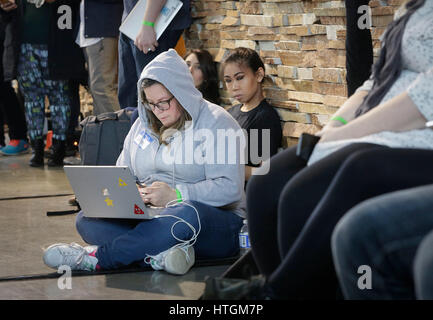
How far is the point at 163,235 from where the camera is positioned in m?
2.81

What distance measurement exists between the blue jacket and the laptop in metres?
1.94

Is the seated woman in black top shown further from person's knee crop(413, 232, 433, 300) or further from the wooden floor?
person's knee crop(413, 232, 433, 300)

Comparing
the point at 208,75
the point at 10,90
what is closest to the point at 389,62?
the point at 208,75

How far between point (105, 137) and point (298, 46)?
1110 mm

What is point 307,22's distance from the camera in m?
3.81

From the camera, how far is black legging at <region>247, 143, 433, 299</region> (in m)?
1.75

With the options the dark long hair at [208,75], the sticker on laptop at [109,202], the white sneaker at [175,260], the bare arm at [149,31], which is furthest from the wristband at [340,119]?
the dark long hair at [208,75]

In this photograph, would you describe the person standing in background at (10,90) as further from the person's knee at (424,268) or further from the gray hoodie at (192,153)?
the person's knee at (424,268)

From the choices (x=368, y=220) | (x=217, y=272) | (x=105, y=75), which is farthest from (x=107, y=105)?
(x=368, y=220)

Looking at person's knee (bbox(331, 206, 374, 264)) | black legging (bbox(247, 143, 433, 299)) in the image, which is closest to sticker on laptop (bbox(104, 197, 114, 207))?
black legging (bbox(247, 143, 433, 299))

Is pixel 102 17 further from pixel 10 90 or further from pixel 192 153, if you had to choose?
pixel 192 153

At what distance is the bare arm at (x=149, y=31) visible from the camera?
392 cm

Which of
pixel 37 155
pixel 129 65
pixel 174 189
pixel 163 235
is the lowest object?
pixel 37 155
